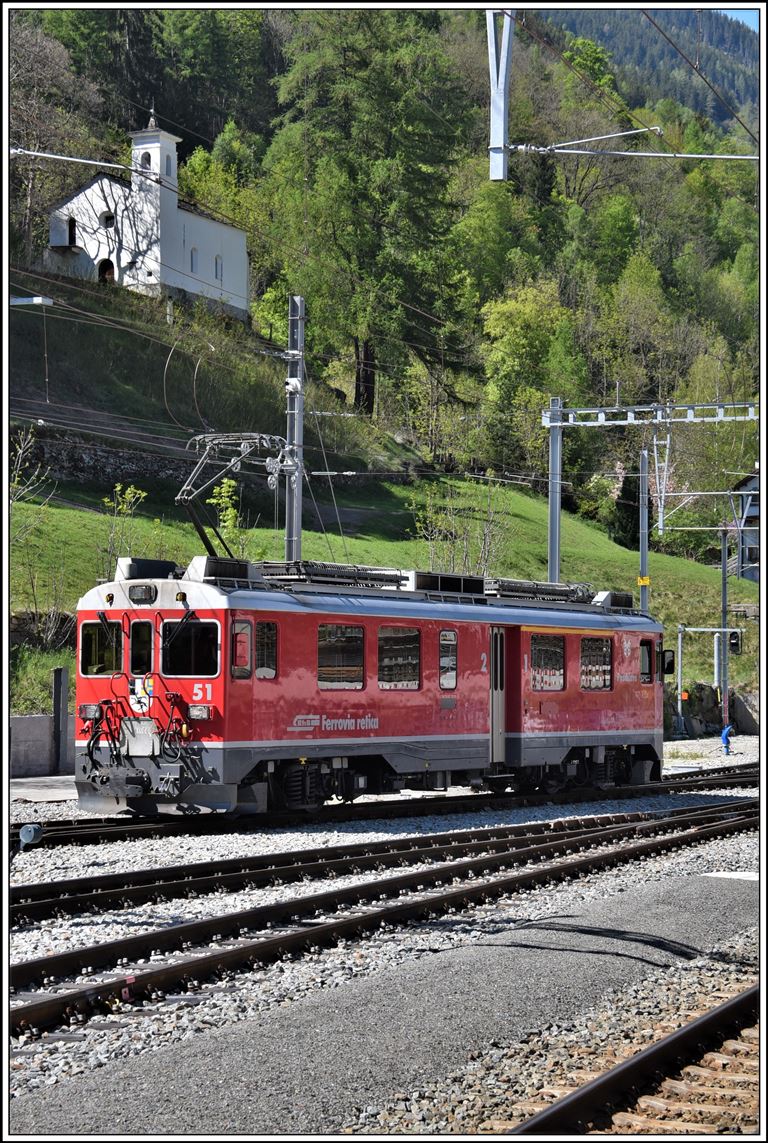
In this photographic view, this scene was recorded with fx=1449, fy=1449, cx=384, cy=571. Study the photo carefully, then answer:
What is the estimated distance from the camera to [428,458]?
66.8 metres

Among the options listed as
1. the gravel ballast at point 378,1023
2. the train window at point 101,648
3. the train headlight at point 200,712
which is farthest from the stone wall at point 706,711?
the gravel ballast at point 378,1023

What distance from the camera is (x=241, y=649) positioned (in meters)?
18.3

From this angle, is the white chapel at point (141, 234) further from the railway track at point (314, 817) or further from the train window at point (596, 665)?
the railway track at point (314, 817)

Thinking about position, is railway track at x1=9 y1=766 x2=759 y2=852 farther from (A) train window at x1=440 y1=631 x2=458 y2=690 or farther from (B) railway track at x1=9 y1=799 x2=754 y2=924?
(B) railway track at x1=9 y1=799 x2=754 y2=924

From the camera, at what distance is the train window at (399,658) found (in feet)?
67.0

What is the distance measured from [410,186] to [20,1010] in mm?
51370

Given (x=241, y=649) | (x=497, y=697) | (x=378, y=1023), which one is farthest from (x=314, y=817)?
(x=378, y=1023)

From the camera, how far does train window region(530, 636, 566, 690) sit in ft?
77.2

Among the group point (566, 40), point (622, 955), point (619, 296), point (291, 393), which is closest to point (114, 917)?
point (622, 955)

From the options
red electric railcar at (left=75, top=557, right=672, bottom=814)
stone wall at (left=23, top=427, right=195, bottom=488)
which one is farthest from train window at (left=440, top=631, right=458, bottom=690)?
stone wall at (left=23, top=427, right=195, bottom=488)

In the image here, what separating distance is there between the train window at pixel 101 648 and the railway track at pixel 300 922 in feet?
15.7

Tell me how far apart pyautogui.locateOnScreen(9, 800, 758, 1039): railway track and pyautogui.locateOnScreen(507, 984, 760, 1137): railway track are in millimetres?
3324

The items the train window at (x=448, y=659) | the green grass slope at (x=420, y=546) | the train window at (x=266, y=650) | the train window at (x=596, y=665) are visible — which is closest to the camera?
the train window at (x=266, y=650)

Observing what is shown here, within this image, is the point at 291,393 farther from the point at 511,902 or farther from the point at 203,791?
the point at 511,902
